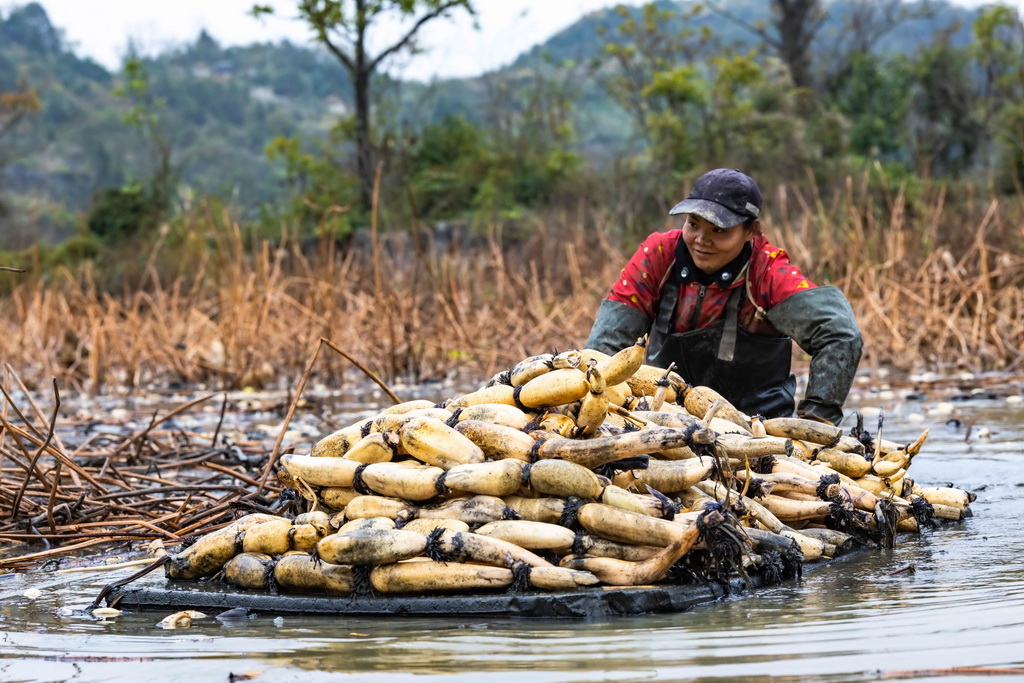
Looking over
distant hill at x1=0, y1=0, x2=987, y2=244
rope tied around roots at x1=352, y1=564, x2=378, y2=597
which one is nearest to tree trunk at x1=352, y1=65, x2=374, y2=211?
rope tied around roots at x1=352, y1=564, x2=378, y2=597

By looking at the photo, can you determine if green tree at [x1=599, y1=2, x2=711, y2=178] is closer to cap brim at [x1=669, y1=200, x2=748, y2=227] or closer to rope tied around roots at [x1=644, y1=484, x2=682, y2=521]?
cap brim at [x1=669, y1=200, x2=748, y2=227]

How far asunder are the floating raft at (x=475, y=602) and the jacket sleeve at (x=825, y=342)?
2.01 m

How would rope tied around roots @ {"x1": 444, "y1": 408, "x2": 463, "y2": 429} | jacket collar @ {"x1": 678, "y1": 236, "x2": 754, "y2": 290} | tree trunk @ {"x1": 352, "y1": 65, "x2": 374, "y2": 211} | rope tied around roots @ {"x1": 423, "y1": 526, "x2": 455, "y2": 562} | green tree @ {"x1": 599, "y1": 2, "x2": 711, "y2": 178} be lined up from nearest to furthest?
1. rope tied around roots @ {"x1": 423, "y1": 526, "x2": 455, "y2": 562}
2. rope tied around roots @ {"x1": 444, "y1": 408, "x2": 463, "y2": 429}
3. jacket collar @ {"x1": 678, "y1": 236, "x2": 754, "y2": 290}
4. tree trunk @ {"x1": 352, "y1": 65, "x2": 374, "y2": 211}
5. green tree @ {"x1": 599, "y1": 2, "x2": 711, "y2": 178}

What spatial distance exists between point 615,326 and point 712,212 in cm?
74

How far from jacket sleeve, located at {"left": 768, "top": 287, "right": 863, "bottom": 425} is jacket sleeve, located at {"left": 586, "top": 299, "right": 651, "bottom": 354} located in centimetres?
65

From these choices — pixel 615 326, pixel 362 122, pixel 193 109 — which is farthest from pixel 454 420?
pixel 193 109

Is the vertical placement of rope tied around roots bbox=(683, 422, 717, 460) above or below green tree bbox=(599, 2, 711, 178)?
below

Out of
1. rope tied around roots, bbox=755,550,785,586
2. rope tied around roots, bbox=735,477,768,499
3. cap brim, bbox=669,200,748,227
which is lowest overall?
rope tied around roots, bbox=755,550,785,586

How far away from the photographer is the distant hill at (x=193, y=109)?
208 feet

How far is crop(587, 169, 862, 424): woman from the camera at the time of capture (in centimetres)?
A: 514

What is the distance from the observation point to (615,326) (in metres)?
5.43

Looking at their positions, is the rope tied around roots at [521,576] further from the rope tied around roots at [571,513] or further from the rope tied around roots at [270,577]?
the rope tied around roots at [270,577]

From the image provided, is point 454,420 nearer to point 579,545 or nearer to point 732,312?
point 579,545

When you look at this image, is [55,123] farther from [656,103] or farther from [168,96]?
[656,103]
